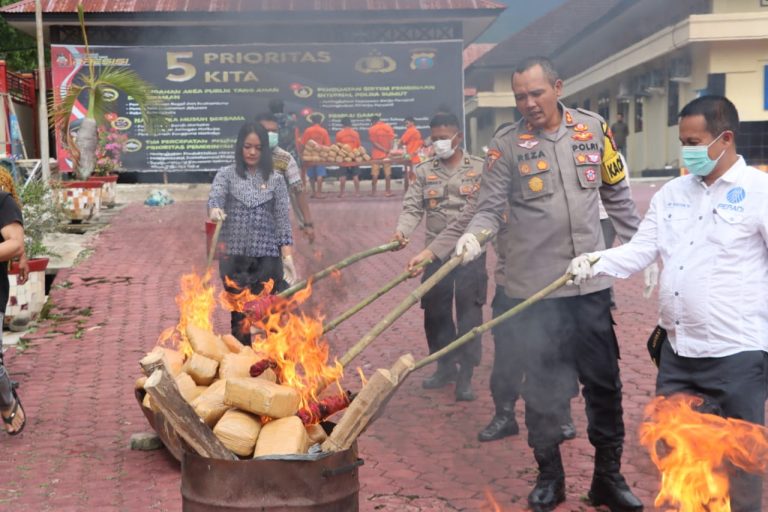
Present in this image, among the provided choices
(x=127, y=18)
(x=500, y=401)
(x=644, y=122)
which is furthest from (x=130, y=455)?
(x=644, y=122)

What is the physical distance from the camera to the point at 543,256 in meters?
4.73

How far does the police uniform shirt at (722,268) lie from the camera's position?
3.65 m

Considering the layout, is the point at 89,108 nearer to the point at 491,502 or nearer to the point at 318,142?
the point at 318,142

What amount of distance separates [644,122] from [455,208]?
23542 millimetres

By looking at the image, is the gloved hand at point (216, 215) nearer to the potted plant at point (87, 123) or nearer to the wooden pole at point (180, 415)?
the wooden pole at point (180, 415)

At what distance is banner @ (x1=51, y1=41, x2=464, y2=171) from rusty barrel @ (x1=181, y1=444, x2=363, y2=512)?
17.6 meters

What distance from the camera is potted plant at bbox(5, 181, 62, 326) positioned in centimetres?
934

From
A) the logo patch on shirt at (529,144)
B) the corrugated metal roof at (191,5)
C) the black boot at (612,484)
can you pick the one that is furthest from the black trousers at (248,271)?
the corrugated metal roof at (191,5)

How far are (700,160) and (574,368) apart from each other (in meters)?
1.42

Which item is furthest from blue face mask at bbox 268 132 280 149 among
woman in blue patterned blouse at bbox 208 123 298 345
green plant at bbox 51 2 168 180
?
green plant at bbox 51 2 168 180

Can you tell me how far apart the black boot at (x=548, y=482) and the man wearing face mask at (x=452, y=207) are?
209cm

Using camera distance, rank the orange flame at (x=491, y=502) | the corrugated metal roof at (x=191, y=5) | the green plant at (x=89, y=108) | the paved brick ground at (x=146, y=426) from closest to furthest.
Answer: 1. the orange flame at (x=491, y=502)
2. the paved brick ground at (x=146, y=426)
3. the corrugated metal roof at (x=191, y=5)
4. the green plant at (x=89, y=108)

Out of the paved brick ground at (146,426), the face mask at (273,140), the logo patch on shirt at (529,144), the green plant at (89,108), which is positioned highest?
the green plant at (89,108)

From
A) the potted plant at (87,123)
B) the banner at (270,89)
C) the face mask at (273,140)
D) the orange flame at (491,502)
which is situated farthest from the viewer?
the banner at (270,89)
